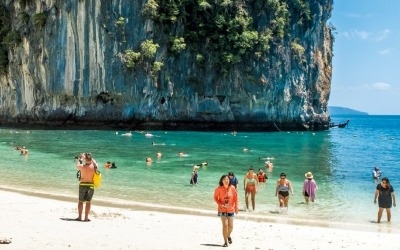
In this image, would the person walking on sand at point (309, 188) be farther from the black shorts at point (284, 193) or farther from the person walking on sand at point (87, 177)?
the person walking on sand at point (87, 177)

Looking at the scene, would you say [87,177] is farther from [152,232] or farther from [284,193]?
[284,193]

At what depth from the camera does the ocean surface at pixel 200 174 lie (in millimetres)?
16344

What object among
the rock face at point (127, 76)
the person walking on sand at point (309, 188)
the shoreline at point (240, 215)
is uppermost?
the rock face at point (127, 76)

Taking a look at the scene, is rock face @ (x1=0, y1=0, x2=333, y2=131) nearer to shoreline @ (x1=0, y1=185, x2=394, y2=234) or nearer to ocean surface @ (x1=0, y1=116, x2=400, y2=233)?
ocean surface @ (x1=0, y1=116, x2=400, y2=233)

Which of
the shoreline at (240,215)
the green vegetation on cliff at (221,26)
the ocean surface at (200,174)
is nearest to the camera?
the shoreline at (240,215)

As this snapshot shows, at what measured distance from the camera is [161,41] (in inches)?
2270

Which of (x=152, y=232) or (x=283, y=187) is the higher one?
(x=283, y=187)

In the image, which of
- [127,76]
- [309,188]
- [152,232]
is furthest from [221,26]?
[152,232]

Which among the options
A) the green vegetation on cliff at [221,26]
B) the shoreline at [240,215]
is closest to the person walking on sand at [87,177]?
the shoreline at [240,215]

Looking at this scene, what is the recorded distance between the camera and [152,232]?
37.8 feet

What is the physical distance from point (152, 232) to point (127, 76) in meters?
46.6

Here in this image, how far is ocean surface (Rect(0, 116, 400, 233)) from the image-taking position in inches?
643

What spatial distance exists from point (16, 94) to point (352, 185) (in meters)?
49.2

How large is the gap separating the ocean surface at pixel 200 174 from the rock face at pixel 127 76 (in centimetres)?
1455
